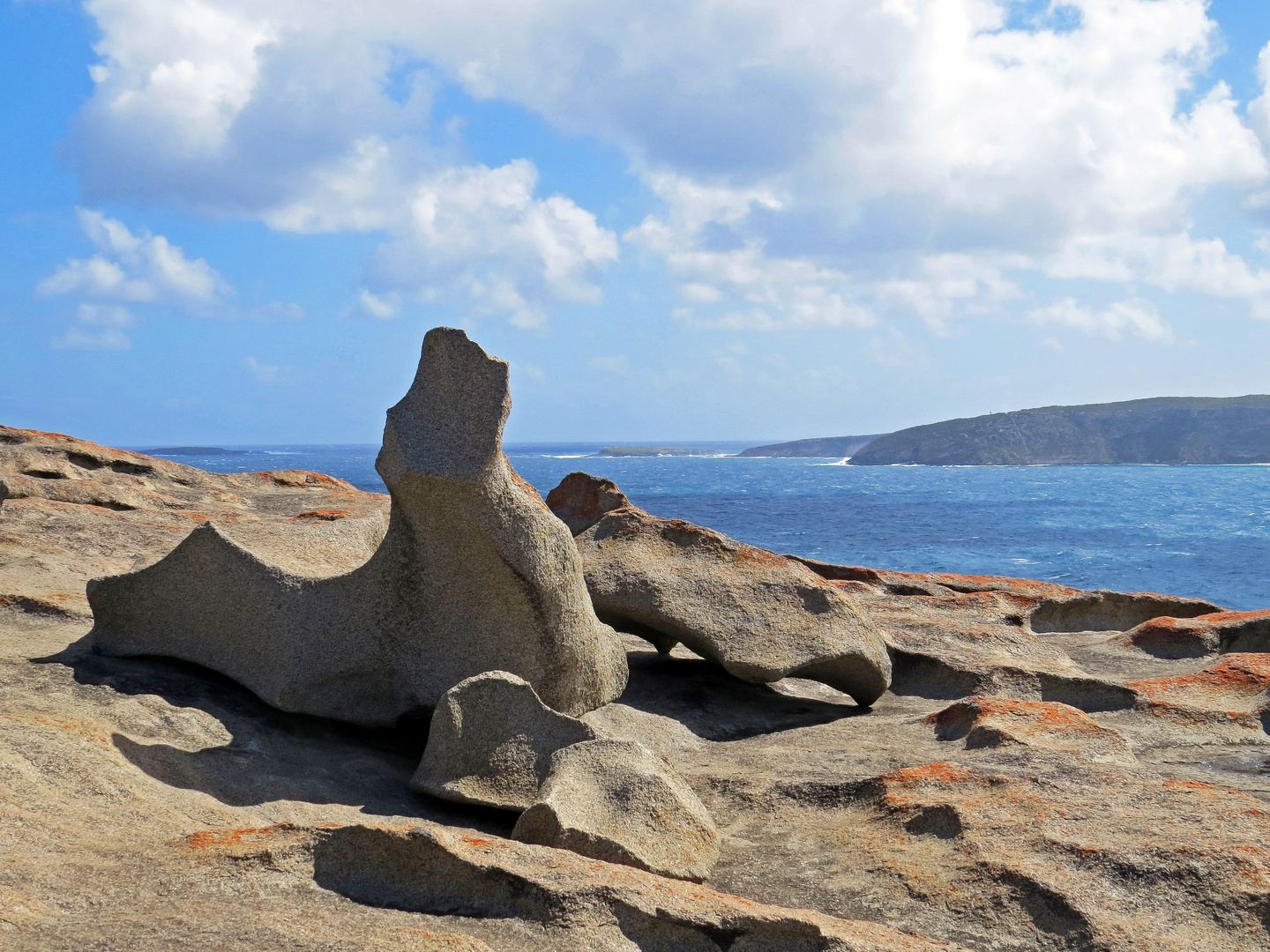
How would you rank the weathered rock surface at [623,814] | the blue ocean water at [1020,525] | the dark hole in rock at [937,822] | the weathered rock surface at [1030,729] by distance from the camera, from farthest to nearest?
the blue ocean water at [1020,525] < the weathered rock surface at [1030,729] < the dark hole in rock at [937,822] < the weathered rock surface at [623,814]

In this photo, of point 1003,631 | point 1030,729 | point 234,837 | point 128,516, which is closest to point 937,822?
point 1030,729

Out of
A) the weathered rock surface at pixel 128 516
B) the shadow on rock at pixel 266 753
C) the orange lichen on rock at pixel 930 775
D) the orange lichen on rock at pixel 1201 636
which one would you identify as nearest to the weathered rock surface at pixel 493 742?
the shadow on rock at pixel 266 753

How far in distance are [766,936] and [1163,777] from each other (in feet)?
11.2

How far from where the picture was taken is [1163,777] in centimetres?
610

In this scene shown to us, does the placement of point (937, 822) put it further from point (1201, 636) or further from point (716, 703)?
point (1201, 636)

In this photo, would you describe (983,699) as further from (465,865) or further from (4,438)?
(4,438)

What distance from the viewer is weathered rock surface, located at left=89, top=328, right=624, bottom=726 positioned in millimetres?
6922

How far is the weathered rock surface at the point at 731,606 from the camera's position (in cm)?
841

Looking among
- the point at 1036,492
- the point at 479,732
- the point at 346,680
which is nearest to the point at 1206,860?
the point at 479,732

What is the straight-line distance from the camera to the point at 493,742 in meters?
6.25

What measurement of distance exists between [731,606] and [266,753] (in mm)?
3904

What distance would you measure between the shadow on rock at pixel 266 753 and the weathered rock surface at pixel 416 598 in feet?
0.50

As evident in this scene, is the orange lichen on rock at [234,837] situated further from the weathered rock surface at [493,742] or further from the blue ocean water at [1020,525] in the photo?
the blue ocean water at [1020,525]

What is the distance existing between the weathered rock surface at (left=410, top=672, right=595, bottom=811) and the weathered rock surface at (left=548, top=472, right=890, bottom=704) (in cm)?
238
